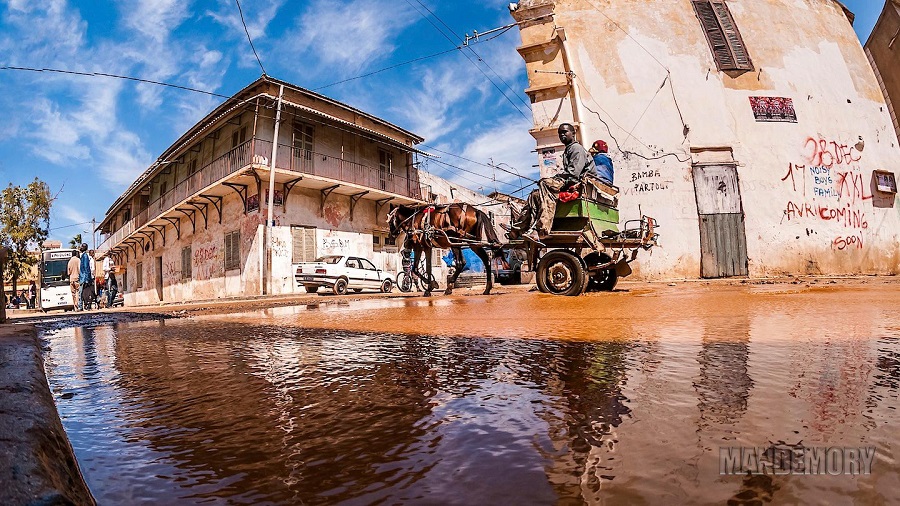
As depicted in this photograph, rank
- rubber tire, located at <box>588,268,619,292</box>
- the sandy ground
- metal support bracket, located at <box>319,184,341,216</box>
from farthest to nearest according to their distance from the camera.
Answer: metal support bracket, located at <box>319,184,341,216</box> → rubber tire, located at <box>588,268,619,292</box> → the sandy ground

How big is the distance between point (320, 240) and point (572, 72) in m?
11.7

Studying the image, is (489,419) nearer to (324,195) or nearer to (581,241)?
(581,241)

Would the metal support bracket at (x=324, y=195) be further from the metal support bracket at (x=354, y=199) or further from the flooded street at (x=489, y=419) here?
the flooded street at (x=489, y=419)

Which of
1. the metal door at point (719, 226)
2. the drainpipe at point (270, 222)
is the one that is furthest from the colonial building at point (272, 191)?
the metal door at point (719, 226)

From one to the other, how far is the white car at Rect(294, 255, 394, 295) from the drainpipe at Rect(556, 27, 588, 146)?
8.52 m

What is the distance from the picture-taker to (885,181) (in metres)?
12.5

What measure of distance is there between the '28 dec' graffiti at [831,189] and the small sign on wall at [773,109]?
82cm

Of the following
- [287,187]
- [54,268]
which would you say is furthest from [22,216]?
[287,187]

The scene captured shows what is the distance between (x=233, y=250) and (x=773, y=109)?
1885 centimetres

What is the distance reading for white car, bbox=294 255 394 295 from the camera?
15.0 m

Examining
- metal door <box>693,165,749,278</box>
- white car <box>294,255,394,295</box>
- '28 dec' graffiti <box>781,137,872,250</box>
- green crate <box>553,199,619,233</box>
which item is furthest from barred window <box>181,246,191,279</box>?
'28 dec' graffiti <box>781,137,872,250</box>

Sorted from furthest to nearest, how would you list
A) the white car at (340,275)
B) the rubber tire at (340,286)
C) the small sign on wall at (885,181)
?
the rubber tire at (340,286)
the white car at (340,275)
the small sign on wall at (885,181)

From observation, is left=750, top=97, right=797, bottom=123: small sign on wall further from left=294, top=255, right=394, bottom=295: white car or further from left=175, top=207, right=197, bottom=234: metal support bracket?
left=175, top=207, right=197, bottom=234: metal support bracket

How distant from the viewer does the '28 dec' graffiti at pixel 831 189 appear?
38.9 feet
